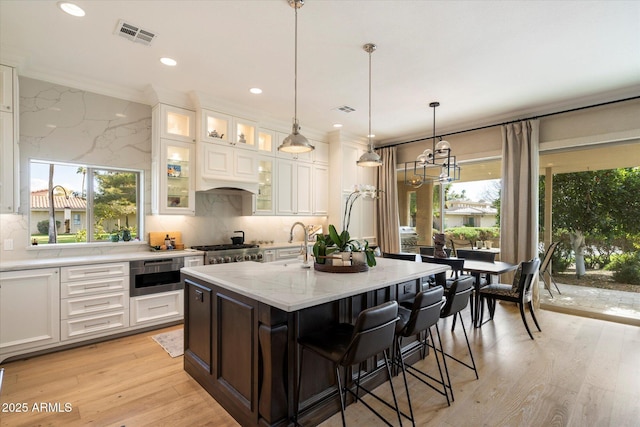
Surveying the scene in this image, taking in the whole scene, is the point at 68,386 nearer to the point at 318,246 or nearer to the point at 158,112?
the point at 318,246

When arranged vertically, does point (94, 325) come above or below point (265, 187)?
below

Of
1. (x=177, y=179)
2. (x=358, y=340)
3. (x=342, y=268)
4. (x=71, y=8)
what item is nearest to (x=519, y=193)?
(x=342, y=268)

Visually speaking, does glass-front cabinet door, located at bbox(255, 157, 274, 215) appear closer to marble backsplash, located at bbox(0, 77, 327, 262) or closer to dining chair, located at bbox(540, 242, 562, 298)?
marble backsplash, located at bbox(0, 77, 327, 262)

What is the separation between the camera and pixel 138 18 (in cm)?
259

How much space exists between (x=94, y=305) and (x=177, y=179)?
1805 mm

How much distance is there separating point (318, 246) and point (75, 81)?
11.8 feet

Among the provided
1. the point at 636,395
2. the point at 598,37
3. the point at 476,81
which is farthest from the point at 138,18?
the point at 636,395

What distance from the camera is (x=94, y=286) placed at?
3389 mm

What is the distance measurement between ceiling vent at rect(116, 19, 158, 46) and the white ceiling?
2.3 inches

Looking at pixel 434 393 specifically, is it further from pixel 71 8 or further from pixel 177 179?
pixel 71 8

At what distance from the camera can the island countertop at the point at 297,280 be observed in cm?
181

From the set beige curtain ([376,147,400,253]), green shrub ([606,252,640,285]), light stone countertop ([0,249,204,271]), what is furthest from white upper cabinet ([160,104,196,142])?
green shrub ([606,252,640,285])

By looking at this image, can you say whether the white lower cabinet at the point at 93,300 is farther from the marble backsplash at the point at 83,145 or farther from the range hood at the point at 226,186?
the range hood at the point at 226,186

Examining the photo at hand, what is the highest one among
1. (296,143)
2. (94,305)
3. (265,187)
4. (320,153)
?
(320,153)
